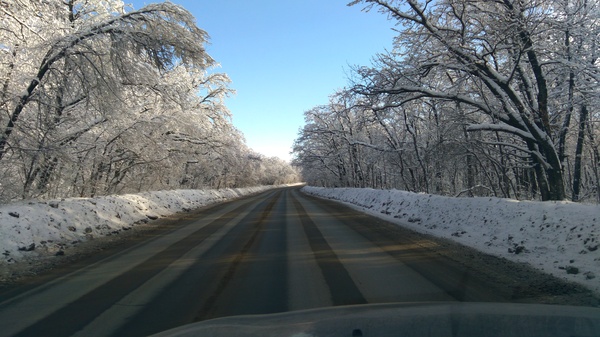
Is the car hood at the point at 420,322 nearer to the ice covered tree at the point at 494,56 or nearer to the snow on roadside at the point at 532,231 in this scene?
the snow on roadside at the point at 532,231

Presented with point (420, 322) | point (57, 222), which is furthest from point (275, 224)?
point (420, 322)

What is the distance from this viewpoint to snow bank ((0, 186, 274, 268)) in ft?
27.7

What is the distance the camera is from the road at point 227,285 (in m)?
4.72

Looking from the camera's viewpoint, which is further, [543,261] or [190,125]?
[190,125]

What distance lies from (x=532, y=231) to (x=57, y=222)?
38.6 feet

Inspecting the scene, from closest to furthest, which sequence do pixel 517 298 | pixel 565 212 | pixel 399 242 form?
pixel 517 298 < pixel 565 212 < pixel 399 242

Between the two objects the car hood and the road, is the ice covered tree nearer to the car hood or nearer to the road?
the road

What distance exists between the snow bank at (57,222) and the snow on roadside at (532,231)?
9.82 metres

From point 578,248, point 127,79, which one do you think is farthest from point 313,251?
point 127,79

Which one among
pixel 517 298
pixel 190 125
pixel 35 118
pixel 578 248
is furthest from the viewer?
pixel 190 125

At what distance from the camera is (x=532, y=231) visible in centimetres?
804

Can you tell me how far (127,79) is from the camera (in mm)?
10906

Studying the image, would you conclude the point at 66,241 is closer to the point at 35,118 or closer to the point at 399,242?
the point at 35,118

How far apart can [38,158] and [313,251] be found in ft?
26.2
